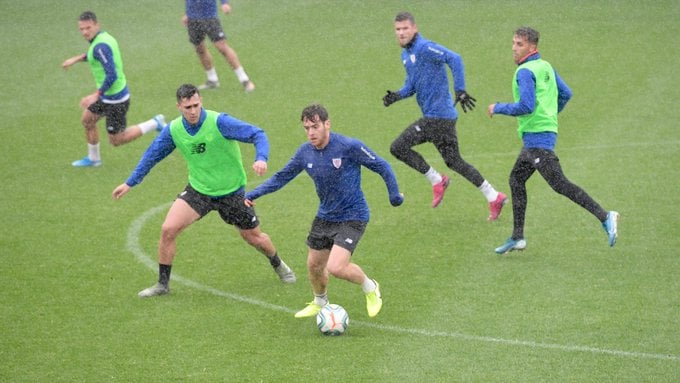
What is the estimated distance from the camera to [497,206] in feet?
51.7

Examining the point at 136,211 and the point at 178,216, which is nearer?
the point at 178,216

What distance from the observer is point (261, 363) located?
1103 cm

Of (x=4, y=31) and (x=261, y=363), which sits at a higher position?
(x=4, y=31)

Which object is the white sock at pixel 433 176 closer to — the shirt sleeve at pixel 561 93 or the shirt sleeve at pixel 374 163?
the shirt sleeve at pixel 561 93

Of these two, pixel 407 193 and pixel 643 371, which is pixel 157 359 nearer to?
pixel 643 371

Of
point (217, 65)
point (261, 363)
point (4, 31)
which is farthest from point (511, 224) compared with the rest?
point (4, 31)

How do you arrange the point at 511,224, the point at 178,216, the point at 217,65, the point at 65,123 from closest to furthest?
the point at 178,216 → the point at 511,224 → the point at 65,123 → the point at 217,65

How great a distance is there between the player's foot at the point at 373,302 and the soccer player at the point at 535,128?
8.37 feet

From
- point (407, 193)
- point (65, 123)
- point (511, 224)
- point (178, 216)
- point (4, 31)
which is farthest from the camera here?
point (4, 31)

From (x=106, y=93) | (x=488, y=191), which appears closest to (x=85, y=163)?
(x=106, y=93)

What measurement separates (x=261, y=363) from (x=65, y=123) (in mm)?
11600

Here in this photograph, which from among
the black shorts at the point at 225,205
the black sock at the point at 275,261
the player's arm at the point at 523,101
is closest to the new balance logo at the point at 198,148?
the black shorts at the point at 225,205

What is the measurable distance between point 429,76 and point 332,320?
4.99 metres

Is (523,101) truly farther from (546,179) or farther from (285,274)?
(285,274)
